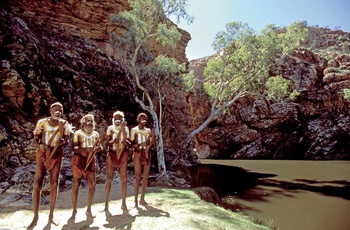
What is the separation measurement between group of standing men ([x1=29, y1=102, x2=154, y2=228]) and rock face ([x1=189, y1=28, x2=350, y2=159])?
2525 cm

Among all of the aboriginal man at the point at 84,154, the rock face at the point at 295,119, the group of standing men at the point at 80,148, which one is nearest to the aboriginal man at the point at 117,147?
the group of standing men at the point at 80,148

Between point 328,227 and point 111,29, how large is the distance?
18826mm

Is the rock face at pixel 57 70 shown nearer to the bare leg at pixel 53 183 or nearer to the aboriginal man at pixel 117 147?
the bare leg at pixel 53 183

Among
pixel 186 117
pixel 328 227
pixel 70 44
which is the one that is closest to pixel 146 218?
pixel 328 227

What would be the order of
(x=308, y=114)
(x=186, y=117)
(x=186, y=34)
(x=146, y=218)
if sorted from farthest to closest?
(x=308, y=114) < (x=186, y=34) < (x=186, y=117) < (x=146, y=218)

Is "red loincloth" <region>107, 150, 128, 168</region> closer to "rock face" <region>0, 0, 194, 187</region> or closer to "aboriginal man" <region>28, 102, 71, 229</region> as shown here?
"aboriginal man" <region>28, 102, 71, 229</region>

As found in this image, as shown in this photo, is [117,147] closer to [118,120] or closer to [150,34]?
[118,120]

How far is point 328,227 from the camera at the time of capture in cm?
657

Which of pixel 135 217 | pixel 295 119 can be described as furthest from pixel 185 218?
pixel 295 119

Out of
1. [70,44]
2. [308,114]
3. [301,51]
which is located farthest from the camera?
[301,51]

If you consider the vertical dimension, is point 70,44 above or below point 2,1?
below

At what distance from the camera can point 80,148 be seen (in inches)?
179

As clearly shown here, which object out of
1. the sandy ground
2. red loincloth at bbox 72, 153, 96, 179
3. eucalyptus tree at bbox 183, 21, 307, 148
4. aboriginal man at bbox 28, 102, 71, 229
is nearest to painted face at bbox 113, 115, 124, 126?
red loincloth at bbox 72, 153, 96, 179

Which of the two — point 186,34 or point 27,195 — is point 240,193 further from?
point 186,34
